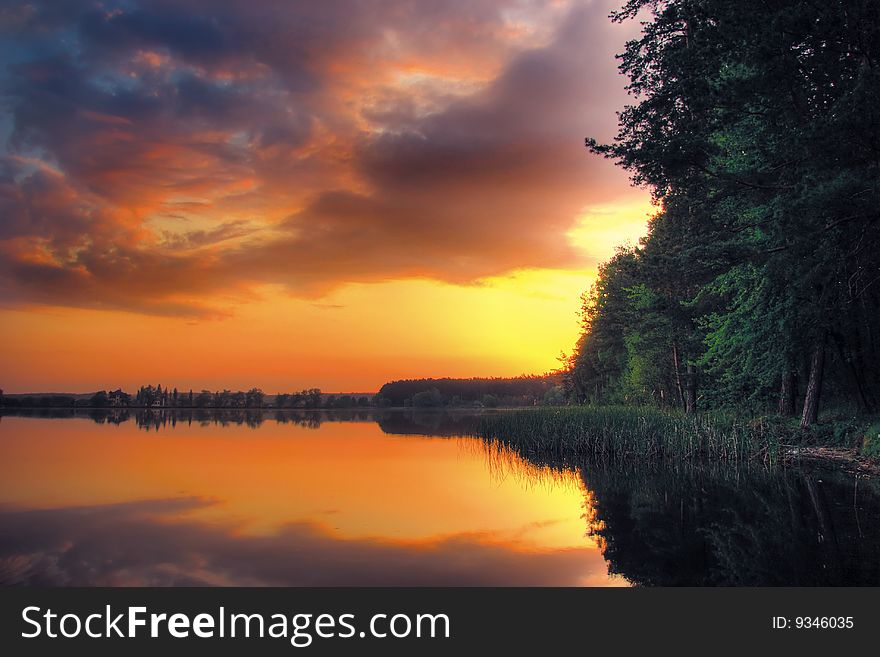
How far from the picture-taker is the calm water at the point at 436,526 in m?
8.34

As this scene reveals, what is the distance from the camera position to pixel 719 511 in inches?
477

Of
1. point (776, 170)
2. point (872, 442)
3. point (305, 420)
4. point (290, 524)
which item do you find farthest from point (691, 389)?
point (305, 420)

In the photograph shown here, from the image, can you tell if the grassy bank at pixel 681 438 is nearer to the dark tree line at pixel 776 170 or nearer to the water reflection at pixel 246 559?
the dark tree line at pixel 776 170

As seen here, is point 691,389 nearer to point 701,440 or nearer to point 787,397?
point 787,397

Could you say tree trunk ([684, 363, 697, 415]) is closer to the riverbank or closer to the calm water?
the riverbank

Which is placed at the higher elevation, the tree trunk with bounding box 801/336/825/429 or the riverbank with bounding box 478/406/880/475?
the tree trunk with bounding box 801/336/825/429

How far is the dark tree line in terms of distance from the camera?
1253 cm

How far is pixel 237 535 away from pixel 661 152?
13743mm

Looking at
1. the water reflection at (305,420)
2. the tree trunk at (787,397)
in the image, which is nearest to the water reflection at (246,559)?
the tree trunk at (787,397)

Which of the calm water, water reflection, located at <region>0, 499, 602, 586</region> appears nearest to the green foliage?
the calm water

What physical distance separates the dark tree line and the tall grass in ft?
9.27

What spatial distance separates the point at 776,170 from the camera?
16203mm
